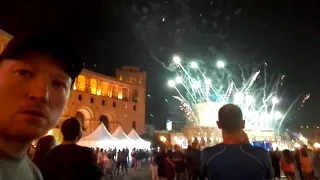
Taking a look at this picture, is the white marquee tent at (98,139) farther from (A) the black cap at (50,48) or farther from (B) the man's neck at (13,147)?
(B) the man's neck at (13,147)

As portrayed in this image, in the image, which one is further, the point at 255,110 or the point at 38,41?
the point at 255,110

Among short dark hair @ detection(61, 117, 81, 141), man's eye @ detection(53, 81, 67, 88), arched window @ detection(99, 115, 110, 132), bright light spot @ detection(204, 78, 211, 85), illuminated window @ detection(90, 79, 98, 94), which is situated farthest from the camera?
illuminated window @ detection(90, 79, 98, 94)

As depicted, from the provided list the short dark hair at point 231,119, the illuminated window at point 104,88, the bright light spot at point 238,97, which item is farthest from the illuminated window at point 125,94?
the short dark hair at point 231,119

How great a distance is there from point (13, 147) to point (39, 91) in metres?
0.22

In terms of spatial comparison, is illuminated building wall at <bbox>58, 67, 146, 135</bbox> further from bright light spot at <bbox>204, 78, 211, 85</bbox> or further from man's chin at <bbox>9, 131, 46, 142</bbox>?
man's chin at <bbox>9, 131, 46, 142</bbox>

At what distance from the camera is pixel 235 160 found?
2.42 meters

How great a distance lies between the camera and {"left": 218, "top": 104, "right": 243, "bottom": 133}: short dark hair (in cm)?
270

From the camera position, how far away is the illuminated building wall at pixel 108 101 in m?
44.3

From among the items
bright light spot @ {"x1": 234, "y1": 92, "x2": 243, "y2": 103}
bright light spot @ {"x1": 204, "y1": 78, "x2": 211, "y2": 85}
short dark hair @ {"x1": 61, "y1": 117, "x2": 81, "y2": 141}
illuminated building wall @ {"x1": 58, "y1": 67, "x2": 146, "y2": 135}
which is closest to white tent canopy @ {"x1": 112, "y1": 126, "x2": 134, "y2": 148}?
bright light spot @ {"x1": 204, "y1": 78, "x2": 211, "y2": 85}

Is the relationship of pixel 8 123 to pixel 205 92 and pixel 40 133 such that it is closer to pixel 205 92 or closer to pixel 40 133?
pixel 40 133

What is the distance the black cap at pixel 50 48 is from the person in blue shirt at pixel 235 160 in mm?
1712

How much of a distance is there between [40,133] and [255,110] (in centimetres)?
3887

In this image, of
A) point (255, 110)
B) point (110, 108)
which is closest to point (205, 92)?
point (255, 110)

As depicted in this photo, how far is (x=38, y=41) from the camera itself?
109 centimetres
